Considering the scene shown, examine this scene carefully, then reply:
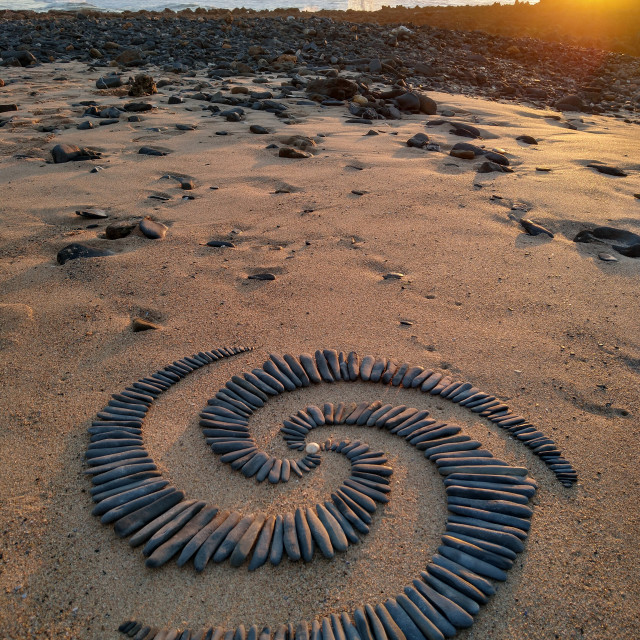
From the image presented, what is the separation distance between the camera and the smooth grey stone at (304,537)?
2699mm

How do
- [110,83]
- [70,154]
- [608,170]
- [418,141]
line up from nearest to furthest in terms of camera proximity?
[70,154] < [608,170] < [418,141] < [110,83]

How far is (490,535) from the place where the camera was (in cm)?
281

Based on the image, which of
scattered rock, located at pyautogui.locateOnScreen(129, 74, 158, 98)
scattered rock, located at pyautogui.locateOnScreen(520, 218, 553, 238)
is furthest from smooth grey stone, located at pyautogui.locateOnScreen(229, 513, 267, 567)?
scattered rock, located at pyautogui.locateOnScreen(129, 74, 158, 98)

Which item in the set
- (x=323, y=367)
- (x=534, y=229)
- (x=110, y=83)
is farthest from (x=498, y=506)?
(x=110, y=83)

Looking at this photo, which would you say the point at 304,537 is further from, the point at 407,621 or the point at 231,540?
the point at 407,621

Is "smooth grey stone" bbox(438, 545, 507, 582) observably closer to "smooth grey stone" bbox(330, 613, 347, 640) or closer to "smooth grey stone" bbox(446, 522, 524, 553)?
"smooth grey stone" bbox(446, 522, 524, 553)

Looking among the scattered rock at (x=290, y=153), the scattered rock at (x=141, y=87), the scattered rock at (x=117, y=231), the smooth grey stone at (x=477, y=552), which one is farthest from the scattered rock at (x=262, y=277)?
the scattered rock at (x=141, y=87)

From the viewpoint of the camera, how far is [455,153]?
8.26 metres

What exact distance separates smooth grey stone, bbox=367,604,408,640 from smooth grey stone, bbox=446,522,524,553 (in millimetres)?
578

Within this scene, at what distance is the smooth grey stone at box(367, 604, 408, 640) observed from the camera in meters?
2.35

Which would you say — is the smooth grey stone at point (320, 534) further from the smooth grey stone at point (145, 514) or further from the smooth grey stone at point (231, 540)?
the smooth grey stone at point (145, 514)

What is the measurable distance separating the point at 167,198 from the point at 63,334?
2.64m

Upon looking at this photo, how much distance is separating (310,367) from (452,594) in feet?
5.81

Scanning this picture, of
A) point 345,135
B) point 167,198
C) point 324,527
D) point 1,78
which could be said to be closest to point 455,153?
point 345,135
